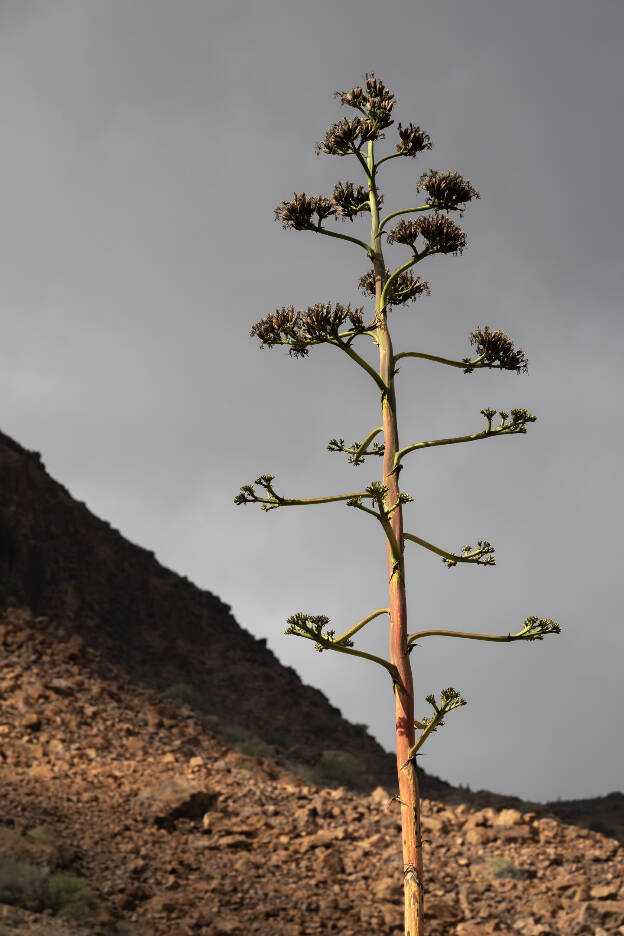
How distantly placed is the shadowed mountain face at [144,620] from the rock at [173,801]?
13940 millimetres

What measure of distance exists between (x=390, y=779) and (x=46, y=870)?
57.2ft

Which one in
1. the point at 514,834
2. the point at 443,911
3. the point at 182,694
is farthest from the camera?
the point at 182,694

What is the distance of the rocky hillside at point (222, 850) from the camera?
1292cm

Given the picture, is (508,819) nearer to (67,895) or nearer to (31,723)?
(67,895)

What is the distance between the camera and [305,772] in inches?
941

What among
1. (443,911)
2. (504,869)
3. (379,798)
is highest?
(379,798)

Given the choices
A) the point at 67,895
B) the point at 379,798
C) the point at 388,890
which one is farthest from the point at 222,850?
the point at 379,798

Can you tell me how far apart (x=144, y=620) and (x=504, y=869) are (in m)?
26.3

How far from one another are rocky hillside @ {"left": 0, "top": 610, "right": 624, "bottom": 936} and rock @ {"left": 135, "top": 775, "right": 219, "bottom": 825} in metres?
0.03

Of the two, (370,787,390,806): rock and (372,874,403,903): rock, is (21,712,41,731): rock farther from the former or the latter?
(372,874,403,903): rock

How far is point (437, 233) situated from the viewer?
267 inches

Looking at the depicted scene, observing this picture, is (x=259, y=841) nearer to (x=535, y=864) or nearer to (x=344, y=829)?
(x=344, y=829)

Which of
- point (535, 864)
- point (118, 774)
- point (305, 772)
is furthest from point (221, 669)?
point (535, 864)

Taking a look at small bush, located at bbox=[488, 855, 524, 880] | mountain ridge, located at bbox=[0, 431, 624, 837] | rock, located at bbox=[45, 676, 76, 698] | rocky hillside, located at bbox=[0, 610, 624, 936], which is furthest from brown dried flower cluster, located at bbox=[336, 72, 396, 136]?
mountain ridge, located at bbox=[0, 431, 624, 837]
